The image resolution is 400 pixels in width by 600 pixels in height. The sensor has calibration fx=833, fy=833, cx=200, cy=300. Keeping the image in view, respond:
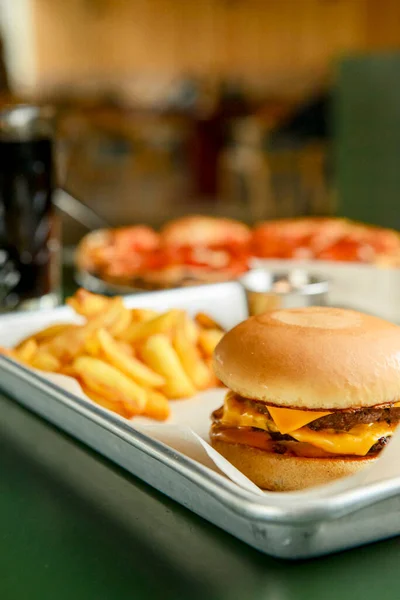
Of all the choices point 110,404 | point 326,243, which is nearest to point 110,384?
point 110,404

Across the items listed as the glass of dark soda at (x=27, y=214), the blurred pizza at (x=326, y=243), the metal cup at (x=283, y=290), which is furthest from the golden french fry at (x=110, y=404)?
the blurred pizza at (x=326, y=243)

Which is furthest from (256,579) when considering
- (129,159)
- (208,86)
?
(208,86)

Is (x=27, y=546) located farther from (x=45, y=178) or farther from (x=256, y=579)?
(x=45, y=178)

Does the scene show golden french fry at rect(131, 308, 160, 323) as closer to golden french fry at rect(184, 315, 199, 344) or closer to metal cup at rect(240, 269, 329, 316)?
golden french fry at rect(184, 315, 199, 344)

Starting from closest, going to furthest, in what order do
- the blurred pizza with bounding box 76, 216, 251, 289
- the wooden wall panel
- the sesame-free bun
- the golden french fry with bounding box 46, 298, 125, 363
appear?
the sesame-free bun
the golden french fry with bounding box 46, 298, 125, 363
the blurred pizza with bounding box 76, 216, 251, 289
the wooden wall panel

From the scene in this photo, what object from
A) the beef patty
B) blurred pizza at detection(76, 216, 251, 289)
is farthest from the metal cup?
the beef patty

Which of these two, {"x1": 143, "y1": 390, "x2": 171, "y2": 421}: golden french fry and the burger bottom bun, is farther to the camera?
{"x1": 143, "y1": 390, "x2": 171, "y2": 421}: golden french fry

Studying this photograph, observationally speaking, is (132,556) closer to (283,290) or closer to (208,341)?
(208,341)
